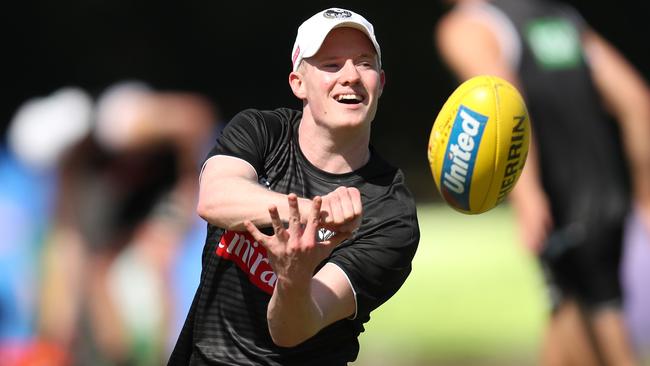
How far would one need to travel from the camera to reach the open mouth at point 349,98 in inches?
152

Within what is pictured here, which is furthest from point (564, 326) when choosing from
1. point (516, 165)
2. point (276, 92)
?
point (276, 92)

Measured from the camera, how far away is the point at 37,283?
30.6 feet

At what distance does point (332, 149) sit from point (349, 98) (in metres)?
0.21

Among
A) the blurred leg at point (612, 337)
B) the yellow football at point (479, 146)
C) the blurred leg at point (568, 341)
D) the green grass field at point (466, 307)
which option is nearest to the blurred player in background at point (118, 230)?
the green grass field at point (466, 307)

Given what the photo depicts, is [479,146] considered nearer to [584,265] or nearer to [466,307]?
[584,265]

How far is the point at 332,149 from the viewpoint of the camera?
3.99 metres

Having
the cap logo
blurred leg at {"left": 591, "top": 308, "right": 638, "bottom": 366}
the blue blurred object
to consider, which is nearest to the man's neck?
the cap logo

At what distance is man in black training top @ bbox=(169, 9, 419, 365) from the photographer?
3.75 meters

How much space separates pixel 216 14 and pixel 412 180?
2289 mm

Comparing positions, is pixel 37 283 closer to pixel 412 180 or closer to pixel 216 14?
pixel 216 14

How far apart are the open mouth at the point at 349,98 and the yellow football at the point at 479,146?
1.49ft

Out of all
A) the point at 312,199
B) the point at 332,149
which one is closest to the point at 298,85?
the point at 332,149

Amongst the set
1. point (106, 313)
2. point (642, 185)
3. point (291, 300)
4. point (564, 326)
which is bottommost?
point (106, 313)

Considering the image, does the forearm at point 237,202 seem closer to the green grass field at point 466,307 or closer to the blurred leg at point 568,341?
the blurred leg at point 568,341
